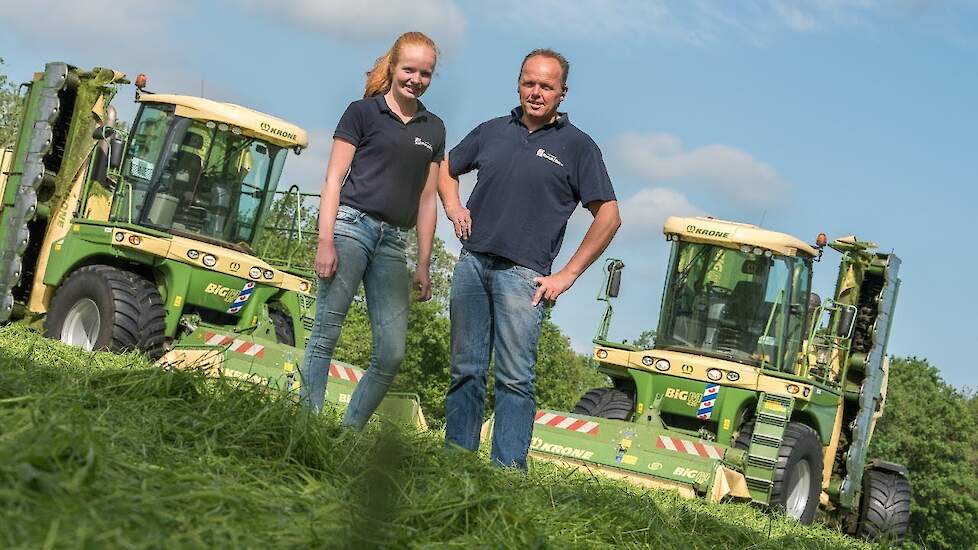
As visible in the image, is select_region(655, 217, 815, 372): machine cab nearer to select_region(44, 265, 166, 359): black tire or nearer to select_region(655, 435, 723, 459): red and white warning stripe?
select_region(655, 435, 723, 459): red and white warning stripe

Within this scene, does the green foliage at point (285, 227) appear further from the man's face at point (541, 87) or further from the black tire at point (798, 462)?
the man's face at point (541, 87)

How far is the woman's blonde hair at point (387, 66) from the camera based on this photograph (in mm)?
6504

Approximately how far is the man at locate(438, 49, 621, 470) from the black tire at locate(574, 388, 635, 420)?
8598mm

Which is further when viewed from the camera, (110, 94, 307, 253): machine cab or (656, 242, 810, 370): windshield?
(656, 242, 810, 370): windshield

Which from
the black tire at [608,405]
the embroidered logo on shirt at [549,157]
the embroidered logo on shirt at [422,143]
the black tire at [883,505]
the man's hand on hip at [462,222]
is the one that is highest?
the embroidered logo on shirt at [549,157]

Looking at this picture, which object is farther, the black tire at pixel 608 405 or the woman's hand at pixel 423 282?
the black tire at pixel 608 405

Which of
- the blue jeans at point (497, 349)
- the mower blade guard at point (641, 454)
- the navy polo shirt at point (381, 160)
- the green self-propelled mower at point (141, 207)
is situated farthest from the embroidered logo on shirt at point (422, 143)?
the green self-propelled mower at point (141, 207)

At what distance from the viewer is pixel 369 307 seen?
21.6ft

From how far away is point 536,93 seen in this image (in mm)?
6676

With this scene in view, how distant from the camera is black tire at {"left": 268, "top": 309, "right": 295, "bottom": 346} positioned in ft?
51.7

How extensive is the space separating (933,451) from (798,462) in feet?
147

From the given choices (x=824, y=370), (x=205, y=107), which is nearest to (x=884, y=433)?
(x=824, y=370)

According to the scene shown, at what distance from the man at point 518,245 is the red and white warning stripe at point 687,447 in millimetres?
6853

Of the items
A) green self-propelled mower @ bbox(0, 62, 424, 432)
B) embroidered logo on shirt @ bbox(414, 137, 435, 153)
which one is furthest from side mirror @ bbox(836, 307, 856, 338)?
embroidered logo on shirt @ bbox(414, 137, 435, 153)
